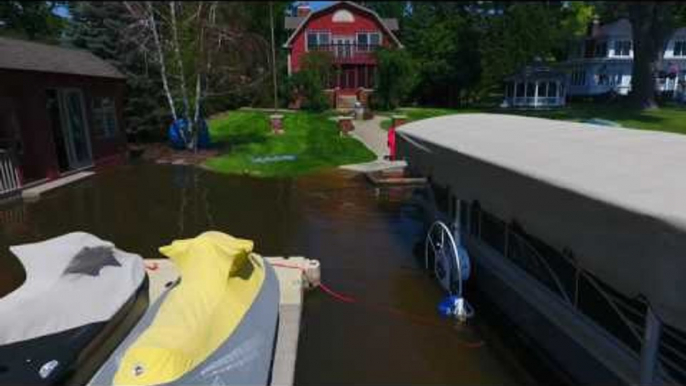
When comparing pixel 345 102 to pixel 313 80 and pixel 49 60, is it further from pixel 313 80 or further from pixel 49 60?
pixel 49 60

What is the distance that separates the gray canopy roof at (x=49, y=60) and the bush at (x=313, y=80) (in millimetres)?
17383

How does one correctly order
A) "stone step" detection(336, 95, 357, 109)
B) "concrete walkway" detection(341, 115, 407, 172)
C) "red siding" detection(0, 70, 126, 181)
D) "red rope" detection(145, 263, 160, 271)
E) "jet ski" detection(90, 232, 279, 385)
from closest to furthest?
"jet ski" detection(90, 232, 279, 385) < "red rope" detection(145, 263, 160, 271) < "red siding" detection(0, 70, 126, 181) < "concrete walkway" detection(341, 115, 407, 172) < "stone step" detection(336, 95, 357, 109)

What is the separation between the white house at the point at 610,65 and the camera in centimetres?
5147

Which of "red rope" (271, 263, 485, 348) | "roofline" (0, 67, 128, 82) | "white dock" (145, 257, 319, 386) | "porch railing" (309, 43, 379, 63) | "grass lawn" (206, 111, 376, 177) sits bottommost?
"red rope" (271, 263, 485, 348)

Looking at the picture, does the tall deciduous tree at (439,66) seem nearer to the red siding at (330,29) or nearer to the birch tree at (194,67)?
the red siding at (330,29)

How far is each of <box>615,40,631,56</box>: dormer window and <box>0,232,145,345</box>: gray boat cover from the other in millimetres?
59164

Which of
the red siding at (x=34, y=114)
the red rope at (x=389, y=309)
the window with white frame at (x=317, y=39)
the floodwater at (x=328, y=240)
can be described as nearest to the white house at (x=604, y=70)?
the window with white frame at (x=317, y=39)

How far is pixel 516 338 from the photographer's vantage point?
6840mm

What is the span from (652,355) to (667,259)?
1142 millimetres

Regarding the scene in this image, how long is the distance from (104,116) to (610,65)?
171 feet

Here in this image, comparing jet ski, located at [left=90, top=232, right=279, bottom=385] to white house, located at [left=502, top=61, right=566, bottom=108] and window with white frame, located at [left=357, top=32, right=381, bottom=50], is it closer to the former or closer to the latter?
window with white frame, located at [left=357, top=32, right=381, bottom=50]

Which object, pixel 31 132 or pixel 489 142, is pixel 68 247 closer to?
pixel 489 142

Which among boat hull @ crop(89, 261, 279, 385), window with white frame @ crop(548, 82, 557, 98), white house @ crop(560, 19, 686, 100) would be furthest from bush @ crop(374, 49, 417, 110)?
boat hull @ crop(89, 261, 279, 385)

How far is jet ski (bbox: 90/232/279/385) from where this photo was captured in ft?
14.0
